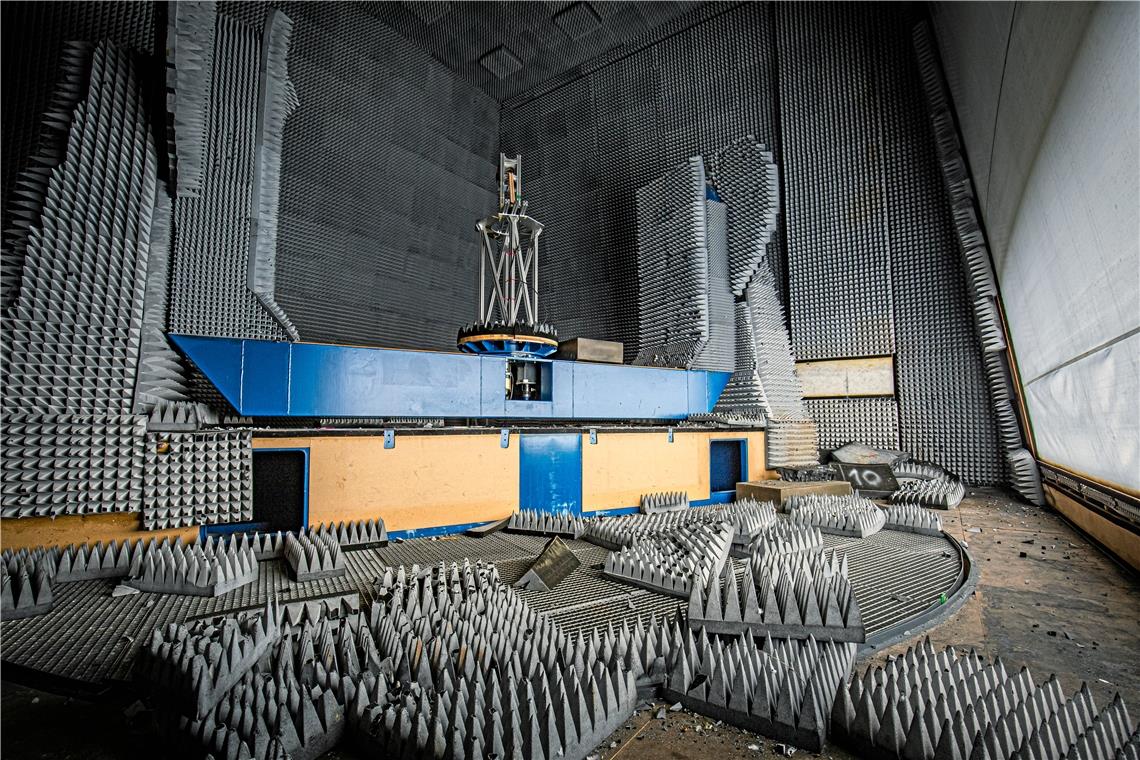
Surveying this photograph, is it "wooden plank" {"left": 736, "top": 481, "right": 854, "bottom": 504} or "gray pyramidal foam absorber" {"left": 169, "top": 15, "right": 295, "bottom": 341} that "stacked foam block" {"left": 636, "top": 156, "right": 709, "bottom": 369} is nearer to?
"wooden plank" {"left": 736, "top": 481, "right": 854, "bottom": 504}

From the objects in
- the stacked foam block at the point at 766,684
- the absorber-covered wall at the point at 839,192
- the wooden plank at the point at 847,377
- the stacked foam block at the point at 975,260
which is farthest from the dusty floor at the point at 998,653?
the wooden plank at the point at 847,377

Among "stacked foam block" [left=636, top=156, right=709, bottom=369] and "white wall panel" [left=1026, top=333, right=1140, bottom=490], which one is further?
"stacked foam block" [left=636, top=156, right=709, bottom=369]

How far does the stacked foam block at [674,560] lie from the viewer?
3.03 m

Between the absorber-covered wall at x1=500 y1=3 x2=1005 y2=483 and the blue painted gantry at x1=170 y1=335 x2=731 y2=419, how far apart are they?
4103 millimetres

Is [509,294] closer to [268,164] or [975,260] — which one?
[268,164]

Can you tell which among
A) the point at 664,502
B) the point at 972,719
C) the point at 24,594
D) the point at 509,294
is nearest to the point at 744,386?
the point at 664,502

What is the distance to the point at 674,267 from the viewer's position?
9.62 meters

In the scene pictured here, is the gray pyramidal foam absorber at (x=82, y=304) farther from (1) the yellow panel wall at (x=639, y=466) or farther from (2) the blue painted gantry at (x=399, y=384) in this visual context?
(1) the yellow panel wall at (x=639, y=466)

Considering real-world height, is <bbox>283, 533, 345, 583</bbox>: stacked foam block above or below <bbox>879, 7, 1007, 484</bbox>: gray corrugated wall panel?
below

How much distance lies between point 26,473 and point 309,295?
6.35 metres

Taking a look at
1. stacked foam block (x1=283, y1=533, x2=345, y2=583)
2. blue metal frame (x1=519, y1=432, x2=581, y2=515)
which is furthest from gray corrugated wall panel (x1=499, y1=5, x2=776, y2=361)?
stacked foam block (x1=283, y1=533, x2=345, y2=583)

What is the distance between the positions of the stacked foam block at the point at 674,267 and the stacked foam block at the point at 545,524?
459 cm

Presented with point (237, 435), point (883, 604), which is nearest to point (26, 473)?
point (237, 435)

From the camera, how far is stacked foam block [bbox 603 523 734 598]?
9.93ft
